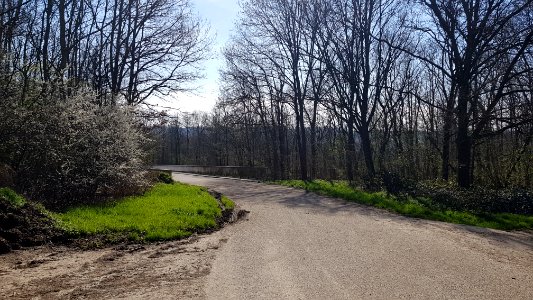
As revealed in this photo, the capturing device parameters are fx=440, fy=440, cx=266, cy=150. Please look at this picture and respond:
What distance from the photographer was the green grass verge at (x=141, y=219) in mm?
9211

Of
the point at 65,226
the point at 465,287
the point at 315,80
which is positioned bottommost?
the point at 465,287

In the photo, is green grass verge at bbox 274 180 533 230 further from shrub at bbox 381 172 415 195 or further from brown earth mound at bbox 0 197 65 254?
brown earth mound at bbox 0 197 65 254

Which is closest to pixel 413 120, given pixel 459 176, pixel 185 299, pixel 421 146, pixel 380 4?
pixel 421 146

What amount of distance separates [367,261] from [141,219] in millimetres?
5727

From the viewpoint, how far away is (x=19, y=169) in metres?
12.1

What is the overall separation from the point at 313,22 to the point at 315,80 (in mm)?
5478

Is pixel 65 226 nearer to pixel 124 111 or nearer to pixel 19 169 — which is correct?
pixel 19 169

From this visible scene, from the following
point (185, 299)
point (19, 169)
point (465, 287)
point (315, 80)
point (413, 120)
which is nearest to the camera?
point (185, 299)

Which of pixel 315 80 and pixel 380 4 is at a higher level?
pixel 380 4

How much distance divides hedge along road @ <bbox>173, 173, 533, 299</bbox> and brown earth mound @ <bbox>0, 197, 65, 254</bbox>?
3.35 m

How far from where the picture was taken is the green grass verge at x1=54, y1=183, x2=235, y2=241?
9.21 metres

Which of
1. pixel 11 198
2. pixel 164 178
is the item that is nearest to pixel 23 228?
pixel 11 198

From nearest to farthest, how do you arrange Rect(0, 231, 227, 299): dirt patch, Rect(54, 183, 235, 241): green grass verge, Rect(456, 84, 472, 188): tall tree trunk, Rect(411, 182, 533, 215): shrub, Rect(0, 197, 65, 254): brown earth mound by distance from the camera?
Rect(0, 231, 227, 299): dirt patch, Rect(0, 197, 65, 254): brown earth mound, Rect(54, 183, 235, 241): green grass verge, Rect(411, 182, 533, 215): shrub, Rect(456, 84, 472, 188): tall tree trunk

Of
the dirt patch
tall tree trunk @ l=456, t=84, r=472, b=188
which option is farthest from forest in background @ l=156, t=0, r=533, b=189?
the dirt patch
